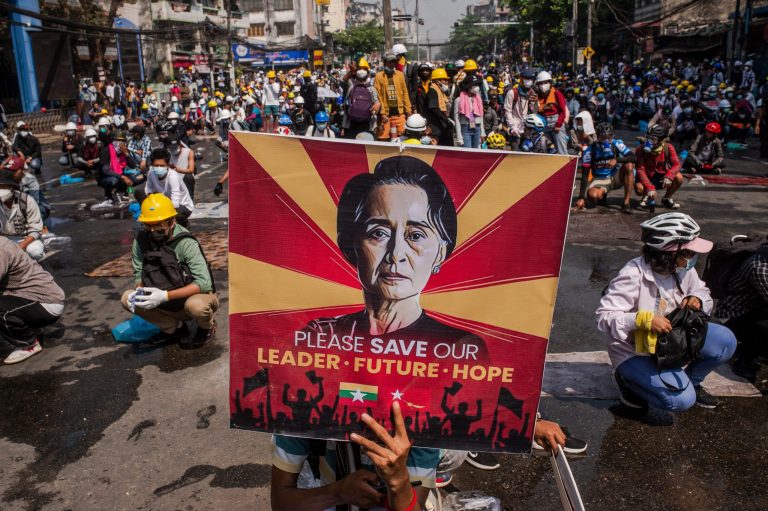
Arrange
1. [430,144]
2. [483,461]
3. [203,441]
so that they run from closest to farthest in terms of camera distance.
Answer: [483,461] → [203,441] → [430,144]

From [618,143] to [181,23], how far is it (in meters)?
47.6

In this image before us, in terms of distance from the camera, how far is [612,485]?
11.3 ft

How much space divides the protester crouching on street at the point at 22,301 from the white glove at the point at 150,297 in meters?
1.05

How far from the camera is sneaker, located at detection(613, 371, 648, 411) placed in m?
4.11

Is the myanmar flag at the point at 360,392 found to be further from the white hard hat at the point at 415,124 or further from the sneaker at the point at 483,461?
the white hard hat at the point at 415,124

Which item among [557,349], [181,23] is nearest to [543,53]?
[181,23]

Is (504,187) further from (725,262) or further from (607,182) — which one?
(607,182)

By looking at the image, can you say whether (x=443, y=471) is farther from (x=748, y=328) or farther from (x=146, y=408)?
(x=748, y=328)

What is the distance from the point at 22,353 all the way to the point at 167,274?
4.85 feet

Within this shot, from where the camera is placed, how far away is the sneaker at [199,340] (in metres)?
5.48

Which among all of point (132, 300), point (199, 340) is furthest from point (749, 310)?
point (132, 300)

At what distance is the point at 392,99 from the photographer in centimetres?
1102

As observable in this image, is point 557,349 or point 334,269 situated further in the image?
point 557,349

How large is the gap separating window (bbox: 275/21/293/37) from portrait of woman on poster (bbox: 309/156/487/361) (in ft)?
294
